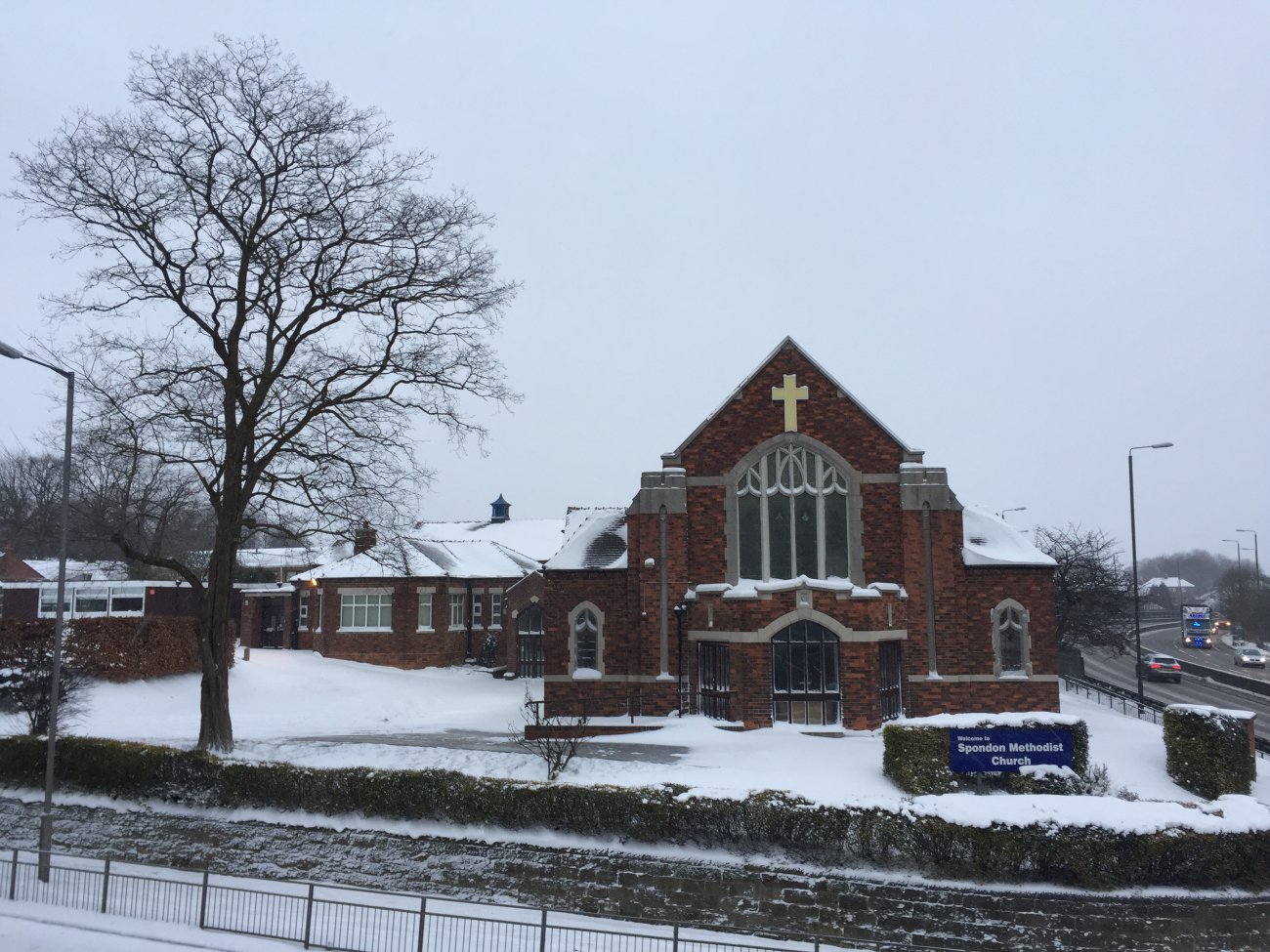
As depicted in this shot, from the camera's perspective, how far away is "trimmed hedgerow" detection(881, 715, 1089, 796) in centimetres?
1712

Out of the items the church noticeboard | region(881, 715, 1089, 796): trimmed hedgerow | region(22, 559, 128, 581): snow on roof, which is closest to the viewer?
region(881, 715, 1089, 796): trimmed hedgerow

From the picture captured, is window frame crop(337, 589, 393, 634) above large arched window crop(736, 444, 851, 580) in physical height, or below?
below

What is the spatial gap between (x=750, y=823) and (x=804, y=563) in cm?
1252

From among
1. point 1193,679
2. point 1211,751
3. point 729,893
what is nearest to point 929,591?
point 1211,751

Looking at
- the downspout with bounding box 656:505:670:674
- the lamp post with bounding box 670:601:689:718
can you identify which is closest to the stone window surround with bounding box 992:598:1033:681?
the lamp post with bounding box 670:601:689:718

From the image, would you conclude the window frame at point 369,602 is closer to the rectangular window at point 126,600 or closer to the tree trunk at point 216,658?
the rectangular window at point 126,600

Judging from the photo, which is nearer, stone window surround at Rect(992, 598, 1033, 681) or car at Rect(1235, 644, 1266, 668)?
stone window surround at Rect(992, 598, 1033, 681)

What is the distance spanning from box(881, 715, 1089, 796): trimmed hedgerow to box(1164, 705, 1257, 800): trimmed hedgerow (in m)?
2.63

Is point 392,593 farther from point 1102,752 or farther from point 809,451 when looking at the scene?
point 1102,752

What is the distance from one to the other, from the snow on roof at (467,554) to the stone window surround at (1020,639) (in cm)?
1894

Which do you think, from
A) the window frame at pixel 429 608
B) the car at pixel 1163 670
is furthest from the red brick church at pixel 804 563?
the car at pixel 1163 670

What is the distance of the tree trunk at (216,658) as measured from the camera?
66.8 ft

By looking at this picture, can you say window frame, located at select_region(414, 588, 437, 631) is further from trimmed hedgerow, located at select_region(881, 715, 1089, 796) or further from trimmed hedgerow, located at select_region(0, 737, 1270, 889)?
trimmed hedgerow, located at select_region(881, 715, 1089, 796)

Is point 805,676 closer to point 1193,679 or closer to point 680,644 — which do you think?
point 680,644
